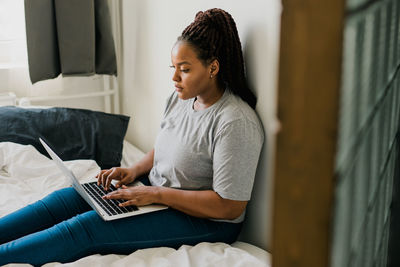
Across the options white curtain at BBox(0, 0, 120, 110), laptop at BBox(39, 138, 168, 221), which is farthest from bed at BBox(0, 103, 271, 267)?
white curtain at BBox(0, 0, 120, 110)

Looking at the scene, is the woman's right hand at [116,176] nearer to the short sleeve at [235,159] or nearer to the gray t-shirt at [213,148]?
the gray t-shirt at [213,148]

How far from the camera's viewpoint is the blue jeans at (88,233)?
1319 mm

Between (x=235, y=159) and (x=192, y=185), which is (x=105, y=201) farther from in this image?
(x=235, y=159)

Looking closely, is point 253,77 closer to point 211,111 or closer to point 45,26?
point 211,111

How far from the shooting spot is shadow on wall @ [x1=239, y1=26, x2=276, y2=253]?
1.48 metres

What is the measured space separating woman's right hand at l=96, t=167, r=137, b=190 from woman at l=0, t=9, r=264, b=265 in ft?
0.19

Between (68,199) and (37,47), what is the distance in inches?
38.5

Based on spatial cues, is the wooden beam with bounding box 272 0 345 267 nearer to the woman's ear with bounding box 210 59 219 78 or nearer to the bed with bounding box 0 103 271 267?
the bed with bounding box 0 103 271 267

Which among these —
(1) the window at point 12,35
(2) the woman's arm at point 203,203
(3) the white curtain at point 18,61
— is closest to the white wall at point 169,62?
(2) the woman's arm at point 203,203

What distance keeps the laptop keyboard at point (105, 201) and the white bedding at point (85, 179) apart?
0.46 ft

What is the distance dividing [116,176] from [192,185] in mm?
307

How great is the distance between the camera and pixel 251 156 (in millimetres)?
1405

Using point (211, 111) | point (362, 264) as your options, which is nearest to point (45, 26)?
point (211, 111)

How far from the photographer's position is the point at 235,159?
54.1 inches
